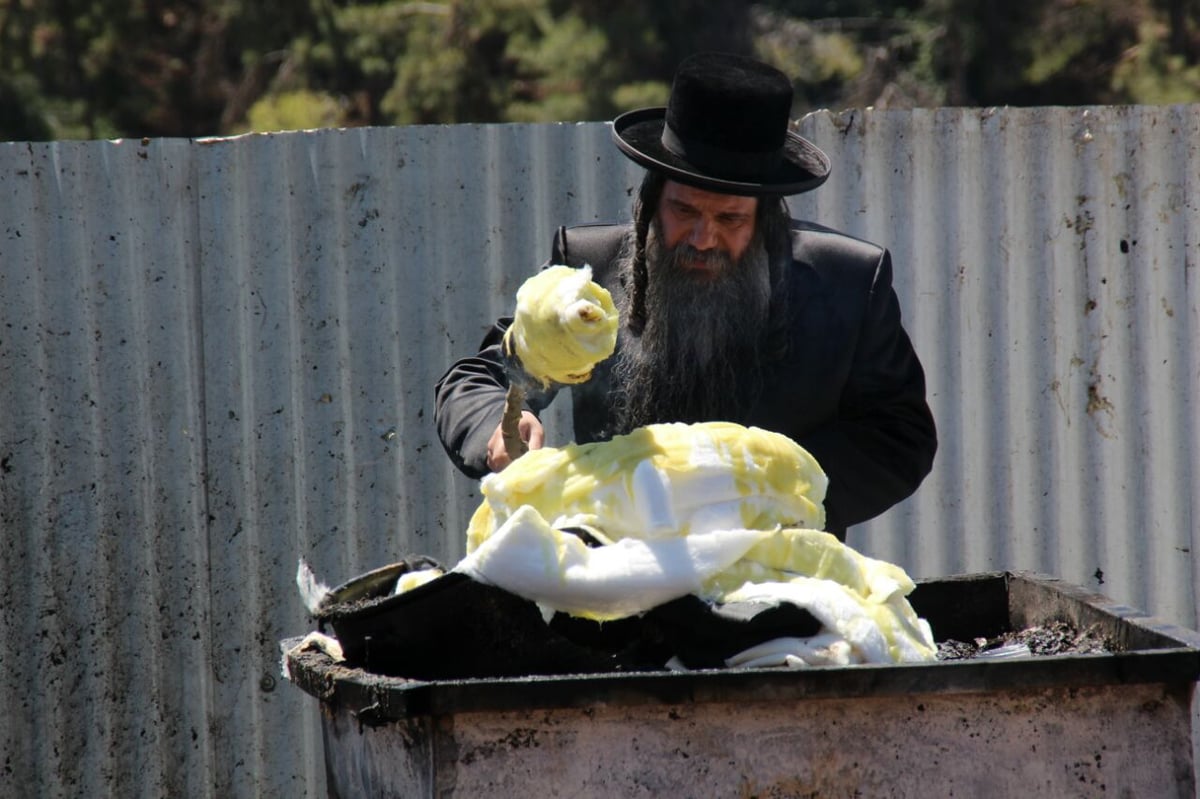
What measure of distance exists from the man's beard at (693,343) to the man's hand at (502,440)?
0.45 meters

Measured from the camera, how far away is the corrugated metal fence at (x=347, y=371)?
13.3 feet

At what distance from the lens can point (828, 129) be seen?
13.7 ft

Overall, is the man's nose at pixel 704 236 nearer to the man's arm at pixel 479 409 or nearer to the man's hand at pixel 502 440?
the man's arm at pixel 479 409

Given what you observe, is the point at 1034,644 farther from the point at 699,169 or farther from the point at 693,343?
the point at 699,169

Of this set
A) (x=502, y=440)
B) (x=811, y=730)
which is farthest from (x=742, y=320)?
(x=811, y=730)

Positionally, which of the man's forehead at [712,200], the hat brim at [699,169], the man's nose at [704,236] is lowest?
the man's nose at [704,236]

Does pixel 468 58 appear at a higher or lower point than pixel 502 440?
higher

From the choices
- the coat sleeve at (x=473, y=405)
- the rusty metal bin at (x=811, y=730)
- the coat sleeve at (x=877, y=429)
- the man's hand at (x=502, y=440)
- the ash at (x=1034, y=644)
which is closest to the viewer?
the rusty metal bin at (x=811, y=730)

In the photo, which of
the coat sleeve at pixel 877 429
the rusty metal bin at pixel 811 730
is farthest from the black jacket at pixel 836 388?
the rusty metal bin at pixel 811 730

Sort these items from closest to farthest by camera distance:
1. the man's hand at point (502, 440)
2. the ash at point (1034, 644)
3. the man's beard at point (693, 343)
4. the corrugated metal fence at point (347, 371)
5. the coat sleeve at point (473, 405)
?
the ash at point (1034, 644)
the man's hand at point (502, 440)
the coat sleeve at point (473, 405)
the man's beard at point (693, 343)
the corrugated metal fence at point (347, 371)

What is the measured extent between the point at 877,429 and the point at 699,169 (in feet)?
2.20

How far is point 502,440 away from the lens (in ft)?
8.77

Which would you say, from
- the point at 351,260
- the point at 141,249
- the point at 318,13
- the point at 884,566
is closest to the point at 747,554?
the point at 884,566

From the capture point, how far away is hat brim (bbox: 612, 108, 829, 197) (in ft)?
9.62
